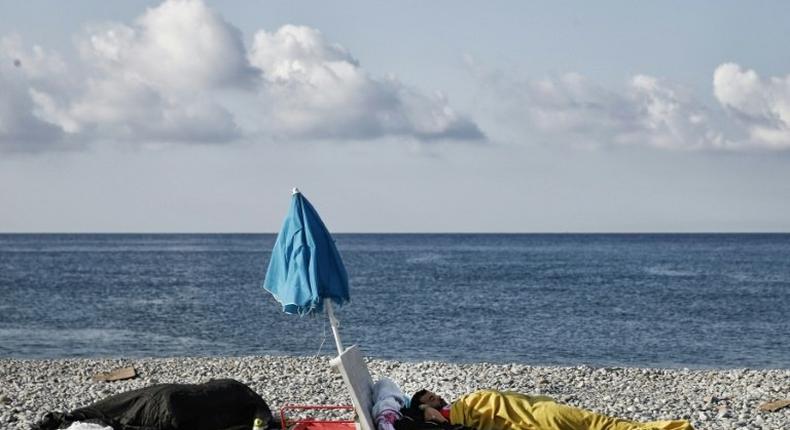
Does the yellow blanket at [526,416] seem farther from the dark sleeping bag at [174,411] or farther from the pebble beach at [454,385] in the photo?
the pebble beach at [454,385]

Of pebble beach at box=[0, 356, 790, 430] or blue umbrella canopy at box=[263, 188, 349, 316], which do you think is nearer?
blue umbrella canopy at box=[263, 188, 349, 316]

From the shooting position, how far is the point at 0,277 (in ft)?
243

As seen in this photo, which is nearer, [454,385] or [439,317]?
[454,385]

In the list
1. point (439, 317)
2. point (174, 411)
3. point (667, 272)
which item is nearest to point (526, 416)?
point (174, 411)

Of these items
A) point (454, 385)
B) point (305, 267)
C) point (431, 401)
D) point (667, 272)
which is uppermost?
point (305, 267)

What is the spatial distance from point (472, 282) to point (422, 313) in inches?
930

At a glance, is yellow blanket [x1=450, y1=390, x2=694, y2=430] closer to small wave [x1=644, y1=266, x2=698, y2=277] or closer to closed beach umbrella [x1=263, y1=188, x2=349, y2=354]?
closed beach umbrella [x1=263, y1=188, x2=349, y2=354]

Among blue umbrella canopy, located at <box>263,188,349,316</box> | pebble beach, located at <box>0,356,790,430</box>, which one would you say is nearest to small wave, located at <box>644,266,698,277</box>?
pebble beach, located at <box>0,356,790,430</box>

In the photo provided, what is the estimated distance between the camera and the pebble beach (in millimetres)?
14180

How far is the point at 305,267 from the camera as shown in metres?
10.4

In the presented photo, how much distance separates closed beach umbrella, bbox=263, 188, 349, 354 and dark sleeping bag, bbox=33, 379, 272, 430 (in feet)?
4.70

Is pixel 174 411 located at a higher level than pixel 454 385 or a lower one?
higher

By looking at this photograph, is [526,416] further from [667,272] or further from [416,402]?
[667,272]

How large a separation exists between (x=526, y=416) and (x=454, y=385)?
268 inches
